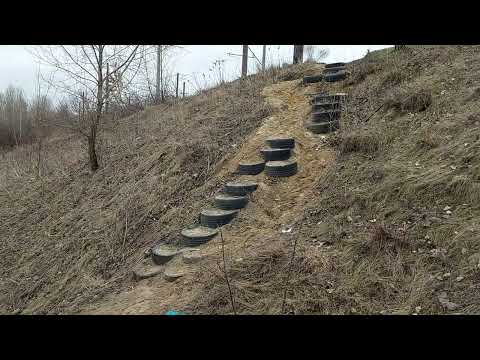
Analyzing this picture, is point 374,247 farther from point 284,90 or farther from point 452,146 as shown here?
point 284,90

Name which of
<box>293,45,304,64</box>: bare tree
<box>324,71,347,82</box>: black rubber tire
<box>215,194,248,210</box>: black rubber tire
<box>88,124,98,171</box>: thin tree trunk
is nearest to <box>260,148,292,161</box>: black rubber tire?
<box>215,194,248,210</box>: black rubber tire

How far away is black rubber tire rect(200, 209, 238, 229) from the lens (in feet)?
17.6

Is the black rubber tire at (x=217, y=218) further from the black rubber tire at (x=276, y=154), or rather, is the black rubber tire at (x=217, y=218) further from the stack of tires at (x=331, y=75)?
the stack of tires at (x=331, y=75)

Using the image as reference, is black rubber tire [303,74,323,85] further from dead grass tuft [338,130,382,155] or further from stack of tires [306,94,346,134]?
dead grass tuft [338,130,382,155]

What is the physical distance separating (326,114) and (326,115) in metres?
0.02

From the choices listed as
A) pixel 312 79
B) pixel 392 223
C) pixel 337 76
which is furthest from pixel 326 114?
pixel 392 223

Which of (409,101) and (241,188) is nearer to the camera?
(241,188)

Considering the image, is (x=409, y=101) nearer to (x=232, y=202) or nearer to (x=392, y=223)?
(x=392, y=223)

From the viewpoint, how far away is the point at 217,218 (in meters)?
5.38

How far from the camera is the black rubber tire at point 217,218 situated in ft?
17.6

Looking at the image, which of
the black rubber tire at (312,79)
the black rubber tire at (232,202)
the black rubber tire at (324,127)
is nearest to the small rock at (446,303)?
the black rubber tire at (232,202)

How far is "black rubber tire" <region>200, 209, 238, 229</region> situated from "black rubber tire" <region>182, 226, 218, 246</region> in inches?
3.7
